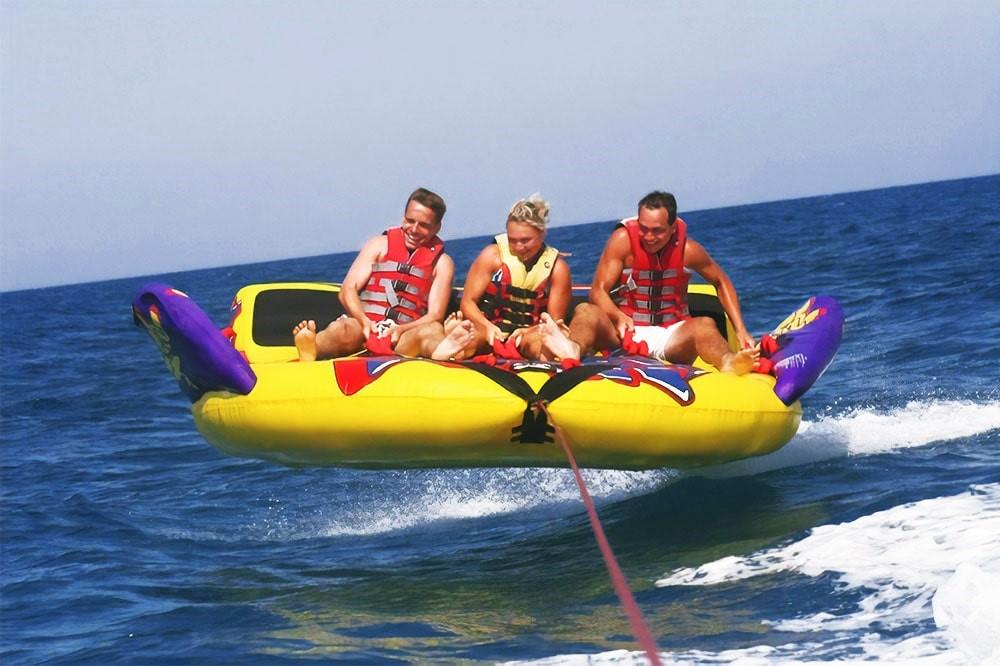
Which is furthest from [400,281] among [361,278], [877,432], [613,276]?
[877,432]

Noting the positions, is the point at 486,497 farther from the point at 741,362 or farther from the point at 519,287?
the point at 741,362

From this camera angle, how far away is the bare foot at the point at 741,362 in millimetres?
4863

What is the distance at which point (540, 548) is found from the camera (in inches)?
196

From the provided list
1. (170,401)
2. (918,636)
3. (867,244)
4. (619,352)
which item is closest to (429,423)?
(619,352)

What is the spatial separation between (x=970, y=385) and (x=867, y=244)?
38.6 feet

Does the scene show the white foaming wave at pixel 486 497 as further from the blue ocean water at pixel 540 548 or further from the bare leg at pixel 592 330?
the bare leg at pixel 592 330

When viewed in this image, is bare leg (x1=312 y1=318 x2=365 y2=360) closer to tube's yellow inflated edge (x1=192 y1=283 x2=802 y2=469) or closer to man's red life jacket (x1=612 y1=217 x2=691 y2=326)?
tube's yellow inflated edge (x1=192 y1=283 x2=802 y2=469)

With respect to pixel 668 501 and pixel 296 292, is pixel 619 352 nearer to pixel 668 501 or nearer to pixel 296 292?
pixel 668 501

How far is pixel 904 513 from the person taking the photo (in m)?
4.36

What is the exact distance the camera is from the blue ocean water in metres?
3.55

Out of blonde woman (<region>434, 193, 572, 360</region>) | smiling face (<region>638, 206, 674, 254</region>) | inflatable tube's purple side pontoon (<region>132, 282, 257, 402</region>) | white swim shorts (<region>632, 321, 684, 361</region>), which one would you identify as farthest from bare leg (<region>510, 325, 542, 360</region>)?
inflatable tube's purple side pontoon (<region>132, 282, 257, 402</region>)

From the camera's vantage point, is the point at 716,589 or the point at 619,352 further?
the point at 619,352

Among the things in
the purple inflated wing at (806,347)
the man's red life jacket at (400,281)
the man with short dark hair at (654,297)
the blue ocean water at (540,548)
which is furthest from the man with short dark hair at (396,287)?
the purple inflated wing at (806,347)

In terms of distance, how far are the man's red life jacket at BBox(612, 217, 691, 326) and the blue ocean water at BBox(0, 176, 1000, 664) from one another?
2.62 ft
